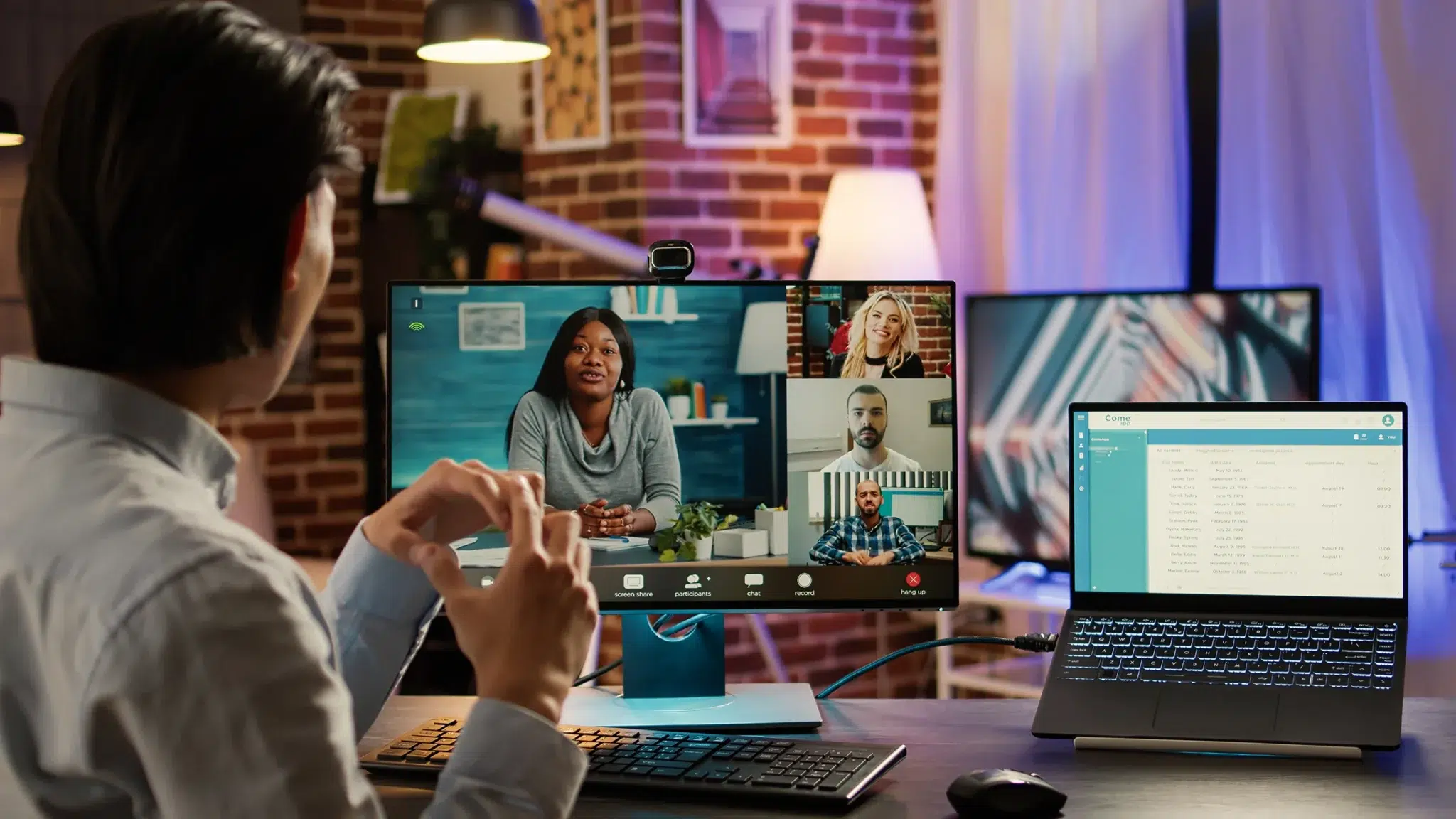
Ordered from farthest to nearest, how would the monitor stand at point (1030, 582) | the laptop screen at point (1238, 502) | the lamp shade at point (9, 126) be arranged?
the lamp shade at point (9, 126) < the monitor stand at point (1030, 582) < the laptop screen at point (1238, 502)

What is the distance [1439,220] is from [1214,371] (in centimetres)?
51

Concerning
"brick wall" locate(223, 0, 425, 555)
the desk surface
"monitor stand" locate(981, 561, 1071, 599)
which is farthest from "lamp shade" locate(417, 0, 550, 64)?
the desk surface

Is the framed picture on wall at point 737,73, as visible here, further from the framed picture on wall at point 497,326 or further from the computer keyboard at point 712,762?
the computer keyboard at point 712,762

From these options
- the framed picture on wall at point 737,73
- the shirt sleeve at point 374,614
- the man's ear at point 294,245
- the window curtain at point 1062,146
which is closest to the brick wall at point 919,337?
the shirt sleeve at point 374,614

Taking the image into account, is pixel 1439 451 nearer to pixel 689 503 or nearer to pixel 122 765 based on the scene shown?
pixel 689 503

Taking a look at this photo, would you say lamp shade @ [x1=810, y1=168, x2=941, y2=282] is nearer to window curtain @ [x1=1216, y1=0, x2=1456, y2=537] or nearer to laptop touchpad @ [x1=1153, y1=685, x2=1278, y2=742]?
window curtain @ [x1=1216, y1=0, x2=1456, y2=537]

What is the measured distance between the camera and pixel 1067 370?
319 cm

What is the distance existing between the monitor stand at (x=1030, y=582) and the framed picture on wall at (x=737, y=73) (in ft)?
4.22

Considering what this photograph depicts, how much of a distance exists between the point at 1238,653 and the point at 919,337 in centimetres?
45

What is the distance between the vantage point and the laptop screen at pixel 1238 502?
4.93 feet

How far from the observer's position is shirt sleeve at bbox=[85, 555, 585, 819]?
2.37 feet

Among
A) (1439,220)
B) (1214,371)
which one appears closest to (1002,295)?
(1214,371)

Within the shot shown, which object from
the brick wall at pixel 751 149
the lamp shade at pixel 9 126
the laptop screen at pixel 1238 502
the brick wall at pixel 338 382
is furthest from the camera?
the brick wall at pixel 338 382

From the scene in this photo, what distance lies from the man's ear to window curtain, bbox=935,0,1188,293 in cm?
283
